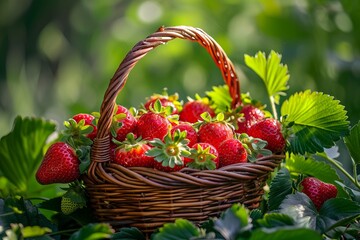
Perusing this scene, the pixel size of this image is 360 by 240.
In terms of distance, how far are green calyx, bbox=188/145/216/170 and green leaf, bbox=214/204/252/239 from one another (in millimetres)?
152

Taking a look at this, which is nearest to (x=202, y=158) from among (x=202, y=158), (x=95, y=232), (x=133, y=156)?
(x=202, y=158)

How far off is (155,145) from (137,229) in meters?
0.13

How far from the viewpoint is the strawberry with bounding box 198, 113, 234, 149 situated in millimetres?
1033

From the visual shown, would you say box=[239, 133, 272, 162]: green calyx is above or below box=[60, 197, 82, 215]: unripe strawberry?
above

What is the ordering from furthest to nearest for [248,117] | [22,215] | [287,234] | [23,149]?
[23,149]
[248,117]
[22,215]
[287,234]

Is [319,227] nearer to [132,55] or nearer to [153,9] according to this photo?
[132,55]

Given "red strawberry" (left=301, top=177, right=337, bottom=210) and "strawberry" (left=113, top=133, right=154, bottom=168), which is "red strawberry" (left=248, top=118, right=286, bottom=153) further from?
"strawberry" (left=113, top=133, right=154, bottom=168)

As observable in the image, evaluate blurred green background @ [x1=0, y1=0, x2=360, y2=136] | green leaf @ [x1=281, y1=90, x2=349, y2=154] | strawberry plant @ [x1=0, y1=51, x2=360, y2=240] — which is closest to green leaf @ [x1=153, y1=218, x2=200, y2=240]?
strawberry plant @ [x1=0, y1=51, x2=360, y2=240]

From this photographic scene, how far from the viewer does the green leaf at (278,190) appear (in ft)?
3.47

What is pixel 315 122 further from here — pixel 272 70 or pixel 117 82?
pixel 117 82

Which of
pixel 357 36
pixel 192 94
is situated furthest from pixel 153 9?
pixel 357 36

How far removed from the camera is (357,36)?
256 cm

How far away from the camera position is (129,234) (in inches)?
38.4

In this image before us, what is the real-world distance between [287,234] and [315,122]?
0.35m
